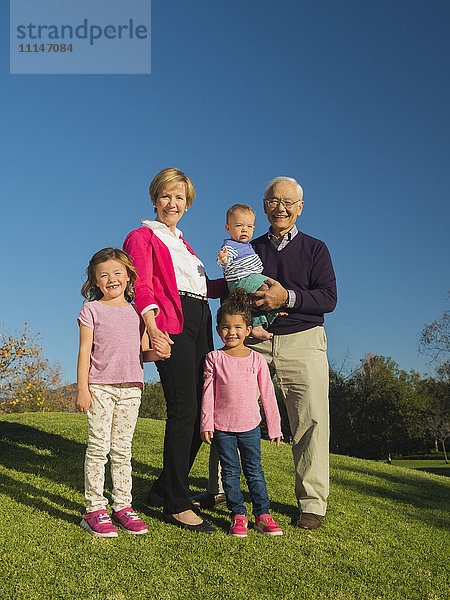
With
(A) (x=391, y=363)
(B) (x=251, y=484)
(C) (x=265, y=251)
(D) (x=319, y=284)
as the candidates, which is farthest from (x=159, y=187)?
(A) (x=391, y=363)

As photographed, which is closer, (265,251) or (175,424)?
(175,424)

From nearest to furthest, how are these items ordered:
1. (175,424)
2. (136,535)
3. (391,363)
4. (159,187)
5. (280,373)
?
(136,535), (175,424), (159,187), (280,373), (391,363)

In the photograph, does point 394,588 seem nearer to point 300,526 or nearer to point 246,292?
point 300,526

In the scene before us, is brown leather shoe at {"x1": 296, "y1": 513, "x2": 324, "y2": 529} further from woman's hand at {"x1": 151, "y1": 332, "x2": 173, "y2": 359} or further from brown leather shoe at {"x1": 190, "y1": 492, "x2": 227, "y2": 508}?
woman's hand at {"x1": 151, "y1": 332, "x2": 173, "y2": 359}

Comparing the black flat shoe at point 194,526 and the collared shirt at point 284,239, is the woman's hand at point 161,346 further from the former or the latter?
the collared shirt at point 284,239

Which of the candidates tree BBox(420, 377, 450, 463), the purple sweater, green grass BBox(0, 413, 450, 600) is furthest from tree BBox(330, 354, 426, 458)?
the purple sweater

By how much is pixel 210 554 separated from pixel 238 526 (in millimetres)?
433

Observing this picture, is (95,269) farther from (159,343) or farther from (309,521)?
(309,521)

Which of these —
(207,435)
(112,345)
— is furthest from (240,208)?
(207,435)

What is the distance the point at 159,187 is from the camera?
161 inches

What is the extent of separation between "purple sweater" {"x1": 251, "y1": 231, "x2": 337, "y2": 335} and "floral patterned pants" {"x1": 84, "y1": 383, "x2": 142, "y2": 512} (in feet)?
4.67

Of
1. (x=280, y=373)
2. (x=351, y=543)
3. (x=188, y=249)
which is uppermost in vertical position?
(x=188, y=249)

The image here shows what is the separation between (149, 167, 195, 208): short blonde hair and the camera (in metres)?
4.07

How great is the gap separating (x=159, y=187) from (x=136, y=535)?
2625 millimetres
